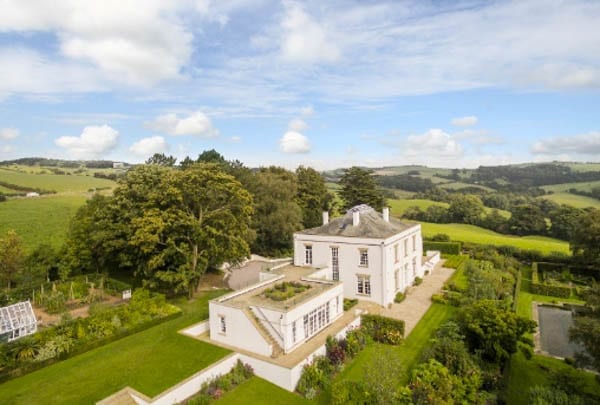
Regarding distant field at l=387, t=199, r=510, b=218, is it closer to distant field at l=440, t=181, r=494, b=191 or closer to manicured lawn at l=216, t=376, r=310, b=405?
distant field at l=440, t=181, r=494, b=191

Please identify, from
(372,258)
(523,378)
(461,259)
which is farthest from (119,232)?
(461,259)

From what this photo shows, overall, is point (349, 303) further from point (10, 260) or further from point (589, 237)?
point (10, 260)

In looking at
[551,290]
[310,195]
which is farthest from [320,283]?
[310,195]

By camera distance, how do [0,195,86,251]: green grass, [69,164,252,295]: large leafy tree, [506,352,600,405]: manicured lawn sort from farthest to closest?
[0,195,86,251]: green grass
[69,164,252,295]: large leafy tree
[506,352,600,405]: manicured lawn

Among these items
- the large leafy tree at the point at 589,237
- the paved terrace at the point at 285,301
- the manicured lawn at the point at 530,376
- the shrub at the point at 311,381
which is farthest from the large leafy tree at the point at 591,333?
the large leafy tree at the point at 589,237

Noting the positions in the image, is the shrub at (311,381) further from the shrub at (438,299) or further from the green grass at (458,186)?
the green grass at (458,186)

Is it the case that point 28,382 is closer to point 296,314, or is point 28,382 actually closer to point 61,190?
point 296,314

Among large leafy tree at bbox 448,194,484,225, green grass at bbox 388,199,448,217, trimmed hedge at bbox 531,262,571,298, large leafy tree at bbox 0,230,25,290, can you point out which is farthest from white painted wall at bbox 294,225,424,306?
green grass at bbox 388,199,448,217
